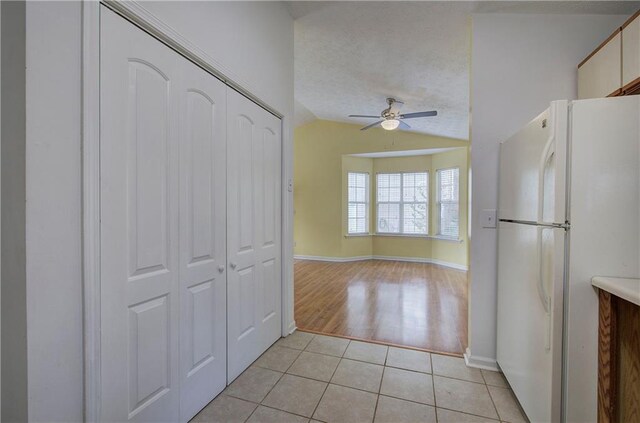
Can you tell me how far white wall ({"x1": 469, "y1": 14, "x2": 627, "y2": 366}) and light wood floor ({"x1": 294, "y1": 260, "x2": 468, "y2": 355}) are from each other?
0.58 meters

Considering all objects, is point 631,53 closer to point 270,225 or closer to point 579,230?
point 579,230

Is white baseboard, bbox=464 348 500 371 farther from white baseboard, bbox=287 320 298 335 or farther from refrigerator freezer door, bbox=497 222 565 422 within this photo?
white baseboard, bbox=287 320 298 335

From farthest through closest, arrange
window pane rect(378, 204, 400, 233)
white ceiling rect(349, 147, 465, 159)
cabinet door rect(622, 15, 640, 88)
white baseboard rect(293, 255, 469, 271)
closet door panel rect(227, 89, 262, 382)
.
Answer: window pane rect(378, 204, 400, 233)
white baseboard rect(293, 255, 469, 271)
white ceiling rect(349, 147, 465, 159)
closet door panel rect(227, 89, 262, 382)
cabinet door rect(622, 15, 640, 88)

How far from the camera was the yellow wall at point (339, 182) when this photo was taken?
6.09 metres

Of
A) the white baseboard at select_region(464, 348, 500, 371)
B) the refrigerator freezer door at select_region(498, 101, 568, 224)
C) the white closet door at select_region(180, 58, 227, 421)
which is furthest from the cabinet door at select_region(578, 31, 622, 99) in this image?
the white closet door at select_region(180, 58, 227, 421)

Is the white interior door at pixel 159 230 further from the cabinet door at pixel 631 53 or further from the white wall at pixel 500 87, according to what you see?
the cabinet door at pixel 631 53

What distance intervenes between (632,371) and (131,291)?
2.17 metres

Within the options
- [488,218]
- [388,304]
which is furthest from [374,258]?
[488,218]

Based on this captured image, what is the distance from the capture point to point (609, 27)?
2008 millimetres

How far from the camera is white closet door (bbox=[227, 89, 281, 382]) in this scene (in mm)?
1898

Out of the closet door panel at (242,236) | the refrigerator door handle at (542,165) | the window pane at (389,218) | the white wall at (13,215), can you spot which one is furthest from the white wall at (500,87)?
the window pane at (389,218)

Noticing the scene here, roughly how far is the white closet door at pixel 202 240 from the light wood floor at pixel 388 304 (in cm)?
127

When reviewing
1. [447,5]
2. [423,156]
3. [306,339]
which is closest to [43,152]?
[306,339]

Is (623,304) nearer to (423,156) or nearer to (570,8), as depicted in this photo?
(570,8)
